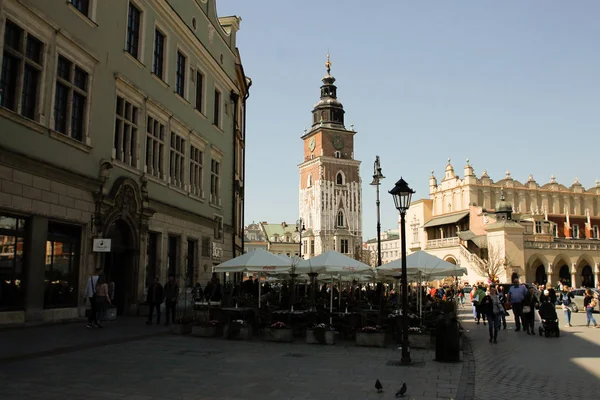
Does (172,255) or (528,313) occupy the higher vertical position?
(172,255)

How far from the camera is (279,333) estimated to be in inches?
626

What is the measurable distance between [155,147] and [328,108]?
95.3 meters

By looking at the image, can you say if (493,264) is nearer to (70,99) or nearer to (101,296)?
(101,296)

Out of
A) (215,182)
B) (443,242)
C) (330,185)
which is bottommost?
Result: (443,242)

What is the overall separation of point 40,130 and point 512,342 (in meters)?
15.7

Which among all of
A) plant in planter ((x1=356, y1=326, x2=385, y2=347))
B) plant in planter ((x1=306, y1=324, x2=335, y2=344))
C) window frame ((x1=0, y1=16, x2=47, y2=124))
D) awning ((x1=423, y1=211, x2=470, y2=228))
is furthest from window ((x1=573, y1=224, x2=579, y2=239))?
window frame ((x1=0, y1=16, x2=47, y2=124))

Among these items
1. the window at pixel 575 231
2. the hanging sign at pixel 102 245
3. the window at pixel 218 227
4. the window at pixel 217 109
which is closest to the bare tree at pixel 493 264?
the window at pixel 575 231

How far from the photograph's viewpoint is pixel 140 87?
2284cm

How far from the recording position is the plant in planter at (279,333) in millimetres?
15891

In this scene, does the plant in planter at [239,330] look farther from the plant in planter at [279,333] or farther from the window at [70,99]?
the window at [70,99]

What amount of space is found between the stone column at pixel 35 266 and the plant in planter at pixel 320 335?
782cm

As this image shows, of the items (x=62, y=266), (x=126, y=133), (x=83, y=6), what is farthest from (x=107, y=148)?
(x=83, y=6)

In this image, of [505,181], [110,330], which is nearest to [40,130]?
[110,330]

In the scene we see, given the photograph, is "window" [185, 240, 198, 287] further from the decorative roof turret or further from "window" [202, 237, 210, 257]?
the decorative roof turret
